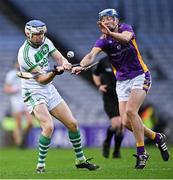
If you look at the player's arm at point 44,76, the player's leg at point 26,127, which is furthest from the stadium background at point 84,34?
the player's arm at point 44,76

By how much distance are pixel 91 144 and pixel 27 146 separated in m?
1.68

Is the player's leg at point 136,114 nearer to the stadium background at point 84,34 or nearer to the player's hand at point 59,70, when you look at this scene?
the player's hand at point 59,70

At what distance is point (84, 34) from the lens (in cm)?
2427

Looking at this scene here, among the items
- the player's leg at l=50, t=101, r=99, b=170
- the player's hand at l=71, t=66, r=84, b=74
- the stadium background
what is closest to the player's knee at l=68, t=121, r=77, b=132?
the player's leg at l=50, t=101, r=99, b=170

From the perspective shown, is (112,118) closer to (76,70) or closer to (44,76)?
(76,70)

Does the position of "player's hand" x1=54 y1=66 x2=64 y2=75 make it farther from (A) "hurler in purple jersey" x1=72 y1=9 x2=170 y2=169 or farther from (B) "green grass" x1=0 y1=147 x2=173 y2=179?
(B) "green grass" x1=0 y1=147 x2=173 y2=179

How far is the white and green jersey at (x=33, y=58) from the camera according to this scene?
1098 centimetres

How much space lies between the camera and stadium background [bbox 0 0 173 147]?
2306cm

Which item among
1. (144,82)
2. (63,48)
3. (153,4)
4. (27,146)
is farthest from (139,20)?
(144,82)

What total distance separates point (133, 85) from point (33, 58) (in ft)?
5.28

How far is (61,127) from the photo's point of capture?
20547 millimetres

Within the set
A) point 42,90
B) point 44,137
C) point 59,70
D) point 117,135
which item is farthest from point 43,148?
point 117,135

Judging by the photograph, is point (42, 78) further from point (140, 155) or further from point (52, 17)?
point (52, 17)

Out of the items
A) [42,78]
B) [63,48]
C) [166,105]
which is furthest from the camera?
[63,48]
